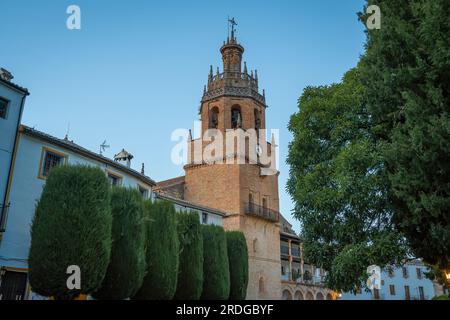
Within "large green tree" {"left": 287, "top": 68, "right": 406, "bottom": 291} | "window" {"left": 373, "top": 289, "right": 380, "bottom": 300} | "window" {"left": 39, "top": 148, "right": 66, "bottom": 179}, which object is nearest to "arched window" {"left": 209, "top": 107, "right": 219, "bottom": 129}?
"window" {"left": 39, "top": 148, "right": 66, "bottom": 179}

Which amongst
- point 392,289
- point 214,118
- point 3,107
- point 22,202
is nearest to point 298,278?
point 214,118

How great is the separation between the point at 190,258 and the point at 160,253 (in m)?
2.59

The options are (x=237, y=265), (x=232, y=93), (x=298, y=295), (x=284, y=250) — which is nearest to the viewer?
(x=237, y=265)

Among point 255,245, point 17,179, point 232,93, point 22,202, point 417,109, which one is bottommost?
point 22,202

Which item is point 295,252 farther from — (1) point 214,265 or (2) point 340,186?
(2) point 340,186

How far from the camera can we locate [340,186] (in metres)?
12.4

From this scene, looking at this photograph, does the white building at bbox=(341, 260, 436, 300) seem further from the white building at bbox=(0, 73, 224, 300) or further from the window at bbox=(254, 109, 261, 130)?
the white building at bbox=(0, 73, 224, 300)

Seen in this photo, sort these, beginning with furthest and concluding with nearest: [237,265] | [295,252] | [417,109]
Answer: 1. [295,252]
2. [237,265]
3. [417,109]

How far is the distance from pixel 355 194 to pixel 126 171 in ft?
47.2

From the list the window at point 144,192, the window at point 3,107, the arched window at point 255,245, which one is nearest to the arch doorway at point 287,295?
the arched window at point 255,245

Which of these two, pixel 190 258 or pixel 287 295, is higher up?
pixel 190 258
